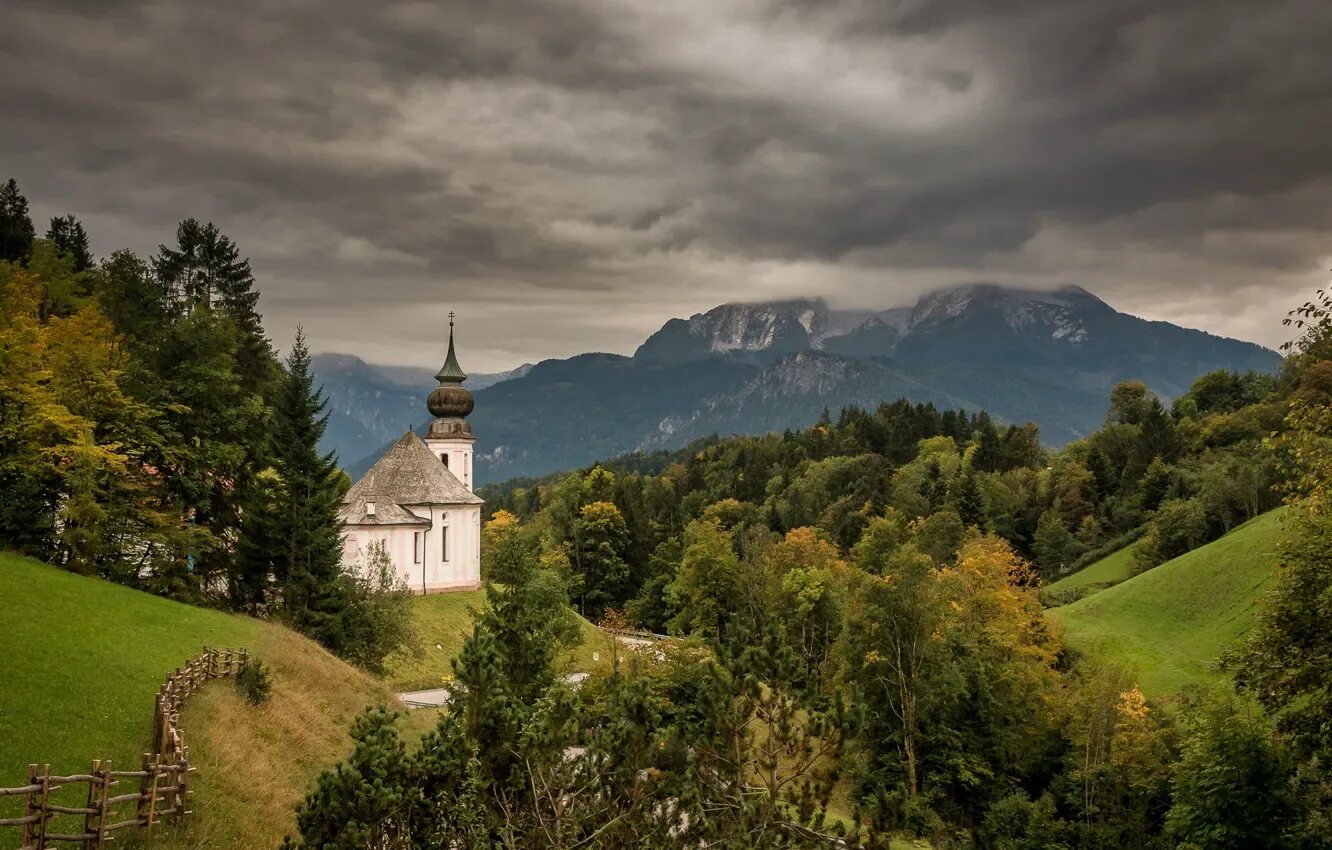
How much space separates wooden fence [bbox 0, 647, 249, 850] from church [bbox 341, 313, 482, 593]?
38498 mm

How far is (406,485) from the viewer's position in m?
65.4

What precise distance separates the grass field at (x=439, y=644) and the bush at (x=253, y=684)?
55.9ft

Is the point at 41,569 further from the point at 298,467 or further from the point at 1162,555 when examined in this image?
the point at 1162,555

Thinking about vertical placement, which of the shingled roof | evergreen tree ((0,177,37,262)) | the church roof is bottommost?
the church roof

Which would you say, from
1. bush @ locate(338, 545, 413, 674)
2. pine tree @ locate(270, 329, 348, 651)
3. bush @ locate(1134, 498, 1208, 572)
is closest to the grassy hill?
bush @ locate(1134, 498, 1208, 572)

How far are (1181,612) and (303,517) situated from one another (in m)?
45.1

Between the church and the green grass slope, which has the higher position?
the church

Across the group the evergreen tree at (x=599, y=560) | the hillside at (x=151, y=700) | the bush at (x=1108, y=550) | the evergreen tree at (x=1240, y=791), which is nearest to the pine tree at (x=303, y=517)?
the hillside at (x=151, y=700)

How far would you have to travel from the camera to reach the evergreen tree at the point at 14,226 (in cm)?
6644

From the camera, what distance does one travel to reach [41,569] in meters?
32.8

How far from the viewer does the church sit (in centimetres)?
6094

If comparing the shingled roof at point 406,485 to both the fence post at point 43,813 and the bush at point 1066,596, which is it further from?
the fence post at point 43,813

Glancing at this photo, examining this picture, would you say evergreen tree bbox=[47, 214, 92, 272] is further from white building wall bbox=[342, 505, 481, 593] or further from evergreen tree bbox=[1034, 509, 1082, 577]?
evergreen tree bbox=[1034, 509, 1082, 577]

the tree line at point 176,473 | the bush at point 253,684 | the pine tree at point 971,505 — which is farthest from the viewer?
the pine tree at point 971,505
